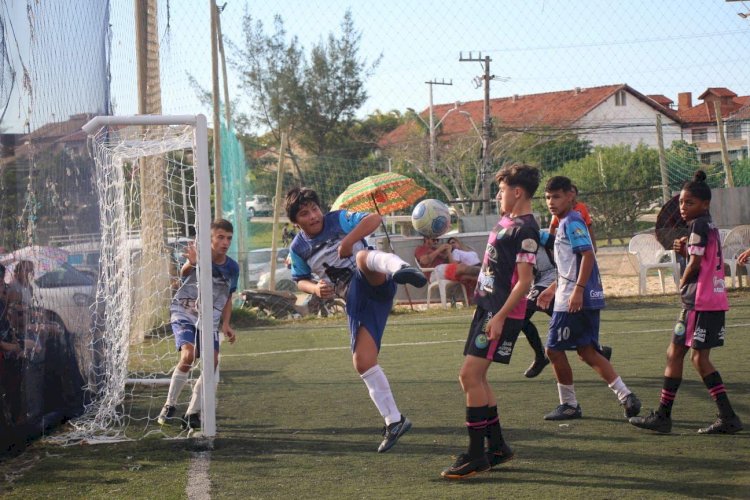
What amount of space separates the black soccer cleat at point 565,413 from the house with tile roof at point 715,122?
51.3 feet

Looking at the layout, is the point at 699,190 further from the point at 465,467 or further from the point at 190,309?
the point at 190,309

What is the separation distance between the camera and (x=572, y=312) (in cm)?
644

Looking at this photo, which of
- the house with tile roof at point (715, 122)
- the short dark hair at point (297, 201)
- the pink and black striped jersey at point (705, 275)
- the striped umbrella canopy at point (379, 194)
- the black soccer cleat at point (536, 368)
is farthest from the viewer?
the house with tile roof at point (715, 122)

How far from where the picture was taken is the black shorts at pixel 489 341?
532 centimetres

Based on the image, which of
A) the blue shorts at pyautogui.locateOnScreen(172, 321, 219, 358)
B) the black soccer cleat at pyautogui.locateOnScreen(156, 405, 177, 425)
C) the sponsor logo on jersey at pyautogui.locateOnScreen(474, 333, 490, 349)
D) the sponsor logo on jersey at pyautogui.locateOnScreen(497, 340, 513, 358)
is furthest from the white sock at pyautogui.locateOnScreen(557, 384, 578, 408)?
the black soccer cleat at pyautogui.locateOnScreen(156, 405, 177, 425)

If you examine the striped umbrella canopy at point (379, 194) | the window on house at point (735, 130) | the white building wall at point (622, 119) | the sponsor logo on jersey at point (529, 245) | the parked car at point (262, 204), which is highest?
the white building wall at point (622, 119)

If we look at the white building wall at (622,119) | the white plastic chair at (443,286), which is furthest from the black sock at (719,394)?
the white building wall at (622,119)

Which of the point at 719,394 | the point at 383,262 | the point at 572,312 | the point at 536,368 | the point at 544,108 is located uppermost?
the point at 544,108

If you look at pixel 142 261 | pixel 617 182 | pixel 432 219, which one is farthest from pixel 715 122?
pixel 142 261

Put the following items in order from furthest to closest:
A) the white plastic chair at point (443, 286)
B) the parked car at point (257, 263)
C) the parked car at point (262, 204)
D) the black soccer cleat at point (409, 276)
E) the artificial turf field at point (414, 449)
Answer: the parked car at point (262, 204) → the parked car at point (257, 263) → the white plastic chair at point (443, 286) → the black soccer cleat at point (409, 276) → the artificial turf field at point (414, 449)

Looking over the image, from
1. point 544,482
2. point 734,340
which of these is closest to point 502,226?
point 544,482

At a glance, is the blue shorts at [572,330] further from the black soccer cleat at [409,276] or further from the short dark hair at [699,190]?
the black soccer cleat at [409,276]

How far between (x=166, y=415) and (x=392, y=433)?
7.25 ft

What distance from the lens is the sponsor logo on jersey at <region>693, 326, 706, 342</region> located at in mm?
6098
